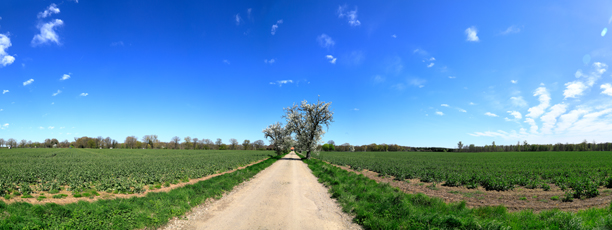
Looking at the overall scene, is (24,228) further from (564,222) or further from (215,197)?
(564,222)

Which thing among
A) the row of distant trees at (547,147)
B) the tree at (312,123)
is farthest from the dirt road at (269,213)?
the row of distant trees at (547,147)

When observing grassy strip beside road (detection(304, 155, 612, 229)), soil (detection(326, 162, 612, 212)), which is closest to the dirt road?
grassy strip beside road (detection(304, 155, 612, 229))

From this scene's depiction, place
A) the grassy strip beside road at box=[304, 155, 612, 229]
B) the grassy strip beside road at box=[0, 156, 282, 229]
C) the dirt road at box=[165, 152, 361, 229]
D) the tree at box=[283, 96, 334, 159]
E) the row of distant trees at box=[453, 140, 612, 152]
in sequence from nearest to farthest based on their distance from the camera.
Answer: the grassy strip beside road at box=[0, 156, 282, 229] → the grassy strip beside road at box=[304, 155, 612, 229] → the dirt road at box=[165, 152, 361, 229] → the tree at box=[283, 96, 334, 159] → the row of distant trees at box=[453, 140, 612, 152]

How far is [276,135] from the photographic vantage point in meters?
58.3

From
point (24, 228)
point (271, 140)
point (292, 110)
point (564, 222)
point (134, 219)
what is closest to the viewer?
point (24, 228)

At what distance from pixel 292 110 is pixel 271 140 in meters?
13.5

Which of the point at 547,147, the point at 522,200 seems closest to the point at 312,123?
the point at 522,200

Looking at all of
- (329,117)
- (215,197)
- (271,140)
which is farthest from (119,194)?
(271,140)

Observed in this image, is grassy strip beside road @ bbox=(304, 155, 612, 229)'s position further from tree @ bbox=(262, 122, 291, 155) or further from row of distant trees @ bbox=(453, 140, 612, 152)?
row of distant trees @ bbox=(453, 140, 612, 152)

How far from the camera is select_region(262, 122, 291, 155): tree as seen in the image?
5596cm

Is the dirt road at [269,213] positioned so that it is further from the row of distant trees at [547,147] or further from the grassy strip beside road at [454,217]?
the row of distant trees at [547,147]

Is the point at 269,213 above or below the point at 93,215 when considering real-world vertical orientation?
below

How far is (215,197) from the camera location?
38.7 feet

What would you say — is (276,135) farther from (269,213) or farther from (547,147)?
(547,147)
